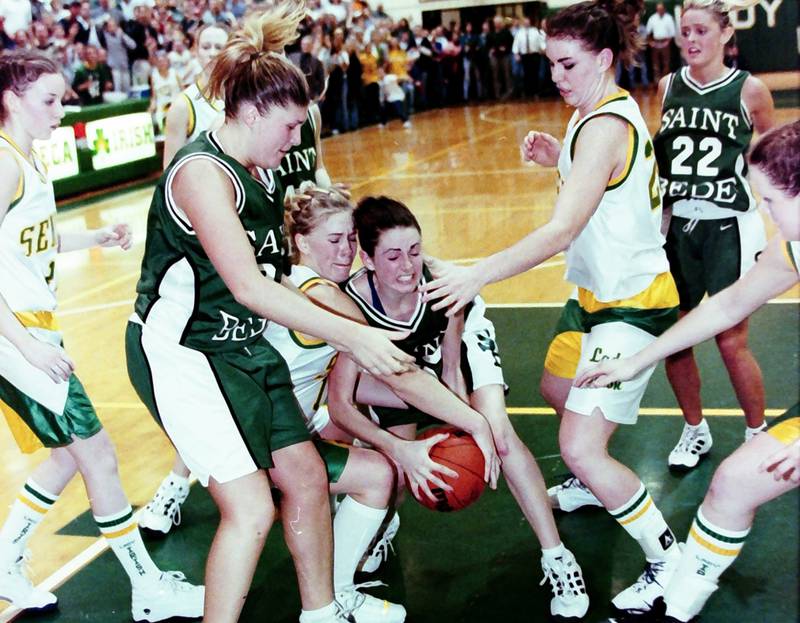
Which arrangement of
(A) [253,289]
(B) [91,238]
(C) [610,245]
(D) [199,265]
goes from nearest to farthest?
(A) [253,289]
(D) [199,265]
(C) [610,245]
(B) [91,238]

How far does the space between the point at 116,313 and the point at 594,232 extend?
5.20 meters

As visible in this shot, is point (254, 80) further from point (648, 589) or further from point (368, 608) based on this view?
point (648, 589)

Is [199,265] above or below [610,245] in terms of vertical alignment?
above

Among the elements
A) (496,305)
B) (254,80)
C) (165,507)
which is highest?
(254,80)

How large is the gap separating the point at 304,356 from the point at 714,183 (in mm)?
2022

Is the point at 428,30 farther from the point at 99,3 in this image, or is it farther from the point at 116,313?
the point at 116,313

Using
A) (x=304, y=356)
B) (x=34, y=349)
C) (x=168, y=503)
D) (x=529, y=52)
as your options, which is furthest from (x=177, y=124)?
(x=529, y=52)

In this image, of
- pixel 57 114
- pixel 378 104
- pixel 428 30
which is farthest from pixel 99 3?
pixel 57 114

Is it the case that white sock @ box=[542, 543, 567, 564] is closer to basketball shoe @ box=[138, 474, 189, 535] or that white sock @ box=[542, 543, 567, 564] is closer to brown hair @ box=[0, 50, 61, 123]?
basketball shoe @ box=[138, 474, 189, 535]

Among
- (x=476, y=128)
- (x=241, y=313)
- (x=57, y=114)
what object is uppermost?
(x=57, y=114)

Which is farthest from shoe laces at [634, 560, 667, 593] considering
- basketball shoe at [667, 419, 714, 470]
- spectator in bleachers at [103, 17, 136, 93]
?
spectator in bleachers at [103, 17, 136, 93]

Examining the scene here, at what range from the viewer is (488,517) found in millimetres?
4297

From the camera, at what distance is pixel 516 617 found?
3.55m

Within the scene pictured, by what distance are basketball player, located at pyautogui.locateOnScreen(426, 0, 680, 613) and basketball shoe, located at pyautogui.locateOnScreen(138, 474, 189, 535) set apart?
176 cm
